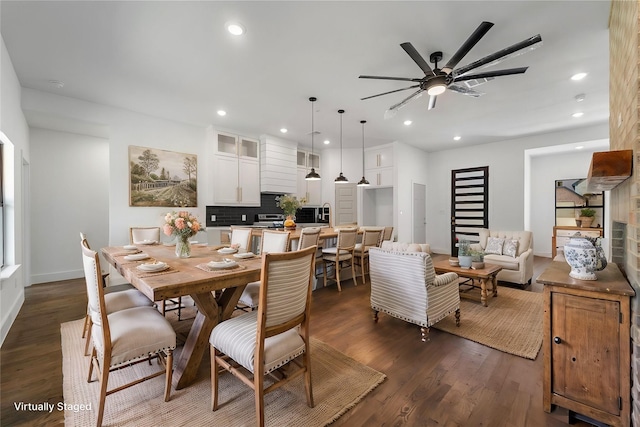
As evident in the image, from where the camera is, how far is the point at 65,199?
15.6ft

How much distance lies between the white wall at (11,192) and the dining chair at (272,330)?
2540 millimetres

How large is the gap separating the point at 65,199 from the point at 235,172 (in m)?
2.88

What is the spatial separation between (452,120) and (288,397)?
499cm

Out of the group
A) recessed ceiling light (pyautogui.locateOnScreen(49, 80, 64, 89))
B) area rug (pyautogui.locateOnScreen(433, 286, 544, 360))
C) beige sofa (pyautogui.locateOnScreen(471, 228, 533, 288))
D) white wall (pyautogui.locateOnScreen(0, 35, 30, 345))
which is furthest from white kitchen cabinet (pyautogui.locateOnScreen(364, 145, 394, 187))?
white wall (pyautogui.locateOnScreen(0, 35, 30, 345))

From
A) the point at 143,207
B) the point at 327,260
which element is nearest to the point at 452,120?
the point at 327,260

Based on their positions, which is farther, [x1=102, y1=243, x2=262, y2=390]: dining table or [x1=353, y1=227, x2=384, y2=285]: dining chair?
[x1=353, y1=227, x2=384, y2=285]: dining chair

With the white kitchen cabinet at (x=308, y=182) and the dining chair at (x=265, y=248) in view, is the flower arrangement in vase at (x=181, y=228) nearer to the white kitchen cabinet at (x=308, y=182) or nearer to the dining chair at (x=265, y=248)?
the dining chair at (x=265, y=248)

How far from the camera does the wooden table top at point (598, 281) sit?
1408mm

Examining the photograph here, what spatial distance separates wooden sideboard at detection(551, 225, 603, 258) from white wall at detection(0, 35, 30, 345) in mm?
8793

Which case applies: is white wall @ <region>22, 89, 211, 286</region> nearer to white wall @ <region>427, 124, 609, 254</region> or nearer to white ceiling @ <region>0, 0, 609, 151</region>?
white ceiling @ <region>0, 0, 609, 151</region>

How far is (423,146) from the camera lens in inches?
273

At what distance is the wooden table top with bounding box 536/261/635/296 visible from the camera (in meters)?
1.41

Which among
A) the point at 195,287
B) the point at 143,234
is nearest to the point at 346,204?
the point at 143,234

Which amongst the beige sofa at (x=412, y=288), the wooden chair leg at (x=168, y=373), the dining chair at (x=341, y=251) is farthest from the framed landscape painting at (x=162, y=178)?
the beige sofa at (x=412, y=288)
